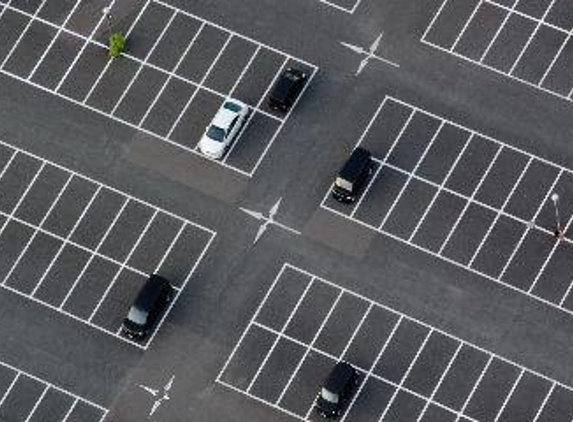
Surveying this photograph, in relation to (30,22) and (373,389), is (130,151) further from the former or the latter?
(373,389)

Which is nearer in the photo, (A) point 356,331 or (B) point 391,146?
(A) point 356,331

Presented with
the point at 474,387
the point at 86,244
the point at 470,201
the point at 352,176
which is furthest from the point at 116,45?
the point at 474,387

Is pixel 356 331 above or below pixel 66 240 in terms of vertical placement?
above

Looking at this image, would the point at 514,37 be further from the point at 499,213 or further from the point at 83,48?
the point at 83,48

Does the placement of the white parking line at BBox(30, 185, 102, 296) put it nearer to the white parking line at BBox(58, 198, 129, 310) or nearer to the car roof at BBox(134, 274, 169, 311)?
the white parking line at BBox(58, 198, 129, 310)

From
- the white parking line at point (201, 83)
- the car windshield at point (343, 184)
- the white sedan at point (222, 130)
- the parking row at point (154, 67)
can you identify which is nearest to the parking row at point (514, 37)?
the parking row at point (154, 67)

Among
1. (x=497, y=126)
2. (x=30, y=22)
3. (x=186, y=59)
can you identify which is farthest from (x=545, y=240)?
(x=30, y=22)

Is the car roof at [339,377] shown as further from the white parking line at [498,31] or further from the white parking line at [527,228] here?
the white parking line at [498,31]
